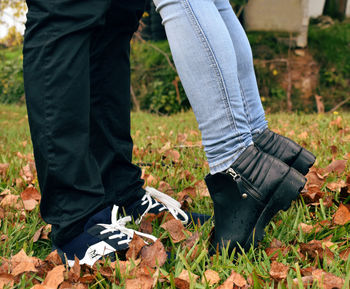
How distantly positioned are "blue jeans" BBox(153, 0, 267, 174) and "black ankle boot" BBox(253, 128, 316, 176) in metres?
0.17

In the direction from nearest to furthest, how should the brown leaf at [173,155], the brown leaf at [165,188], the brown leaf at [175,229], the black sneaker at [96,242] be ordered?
the black sneaker at [96,242], the brown leaf at [175,229], the brown leaf at [165,188], the brown leaf at [173,155]

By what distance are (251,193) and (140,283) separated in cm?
36

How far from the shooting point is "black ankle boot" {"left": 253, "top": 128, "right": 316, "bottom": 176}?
1170 millimetres

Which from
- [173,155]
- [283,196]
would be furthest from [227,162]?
[173,155]

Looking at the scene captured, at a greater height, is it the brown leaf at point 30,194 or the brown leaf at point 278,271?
the brown leaf at point 278,271

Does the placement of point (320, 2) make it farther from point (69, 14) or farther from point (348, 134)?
point (69, 14)

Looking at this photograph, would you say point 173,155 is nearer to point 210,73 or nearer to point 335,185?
point 335,185

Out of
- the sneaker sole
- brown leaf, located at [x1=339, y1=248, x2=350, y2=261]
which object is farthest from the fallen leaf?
brown leaf, located at [x1=339, y1=248, x2=350, y2=261]

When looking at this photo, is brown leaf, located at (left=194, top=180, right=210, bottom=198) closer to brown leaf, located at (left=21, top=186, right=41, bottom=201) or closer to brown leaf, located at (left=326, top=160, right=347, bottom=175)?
brown leaf, located at (left=326, top=160, right=347, bottom=175)

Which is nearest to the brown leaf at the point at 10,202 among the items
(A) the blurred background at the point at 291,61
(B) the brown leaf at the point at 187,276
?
(B) the brown leaf at the point at 187,276

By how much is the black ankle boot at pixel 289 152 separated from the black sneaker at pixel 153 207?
0.37m

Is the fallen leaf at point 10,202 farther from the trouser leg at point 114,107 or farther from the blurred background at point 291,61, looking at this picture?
the blurred background at point 291,61

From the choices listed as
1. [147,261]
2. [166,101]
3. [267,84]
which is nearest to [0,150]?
[147,261]

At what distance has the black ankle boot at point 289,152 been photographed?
117cm
